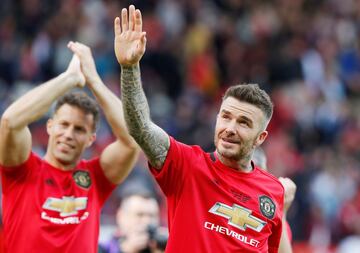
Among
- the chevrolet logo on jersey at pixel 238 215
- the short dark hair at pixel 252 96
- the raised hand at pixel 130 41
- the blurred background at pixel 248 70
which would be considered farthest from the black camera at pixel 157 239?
the blurred background at pixel 248 70

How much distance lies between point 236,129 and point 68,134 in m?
1.56

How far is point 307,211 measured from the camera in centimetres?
1286

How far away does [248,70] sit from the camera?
15.7 meters

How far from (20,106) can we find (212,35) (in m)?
10.4

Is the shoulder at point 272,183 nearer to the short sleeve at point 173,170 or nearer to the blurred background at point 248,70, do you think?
the short sleeve at point 173,170

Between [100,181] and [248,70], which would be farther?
[248,70]

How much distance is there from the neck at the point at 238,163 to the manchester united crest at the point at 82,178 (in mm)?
1435

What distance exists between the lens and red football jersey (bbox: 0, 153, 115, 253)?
5926 mm

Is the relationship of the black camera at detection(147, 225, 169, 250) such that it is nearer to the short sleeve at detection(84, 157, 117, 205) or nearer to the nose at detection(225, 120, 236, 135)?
the short sleeve at detection(84, 157, 117, 205)

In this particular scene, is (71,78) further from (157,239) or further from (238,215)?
(238,215)

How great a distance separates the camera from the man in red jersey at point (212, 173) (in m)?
4.92

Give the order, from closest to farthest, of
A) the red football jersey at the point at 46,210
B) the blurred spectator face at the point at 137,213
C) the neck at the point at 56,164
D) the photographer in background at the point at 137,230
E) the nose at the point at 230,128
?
the nose at the point at 230,128 → the red football jersey at the point at 46,210 → the neck at the point at 56,164 → the photographer in background at the point at 137,230 → the blurred spectator face at the point at 137,213

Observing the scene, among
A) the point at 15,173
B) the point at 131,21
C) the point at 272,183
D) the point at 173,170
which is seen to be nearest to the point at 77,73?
the point at 15,173

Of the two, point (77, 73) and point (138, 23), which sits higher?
point (138, 23)
